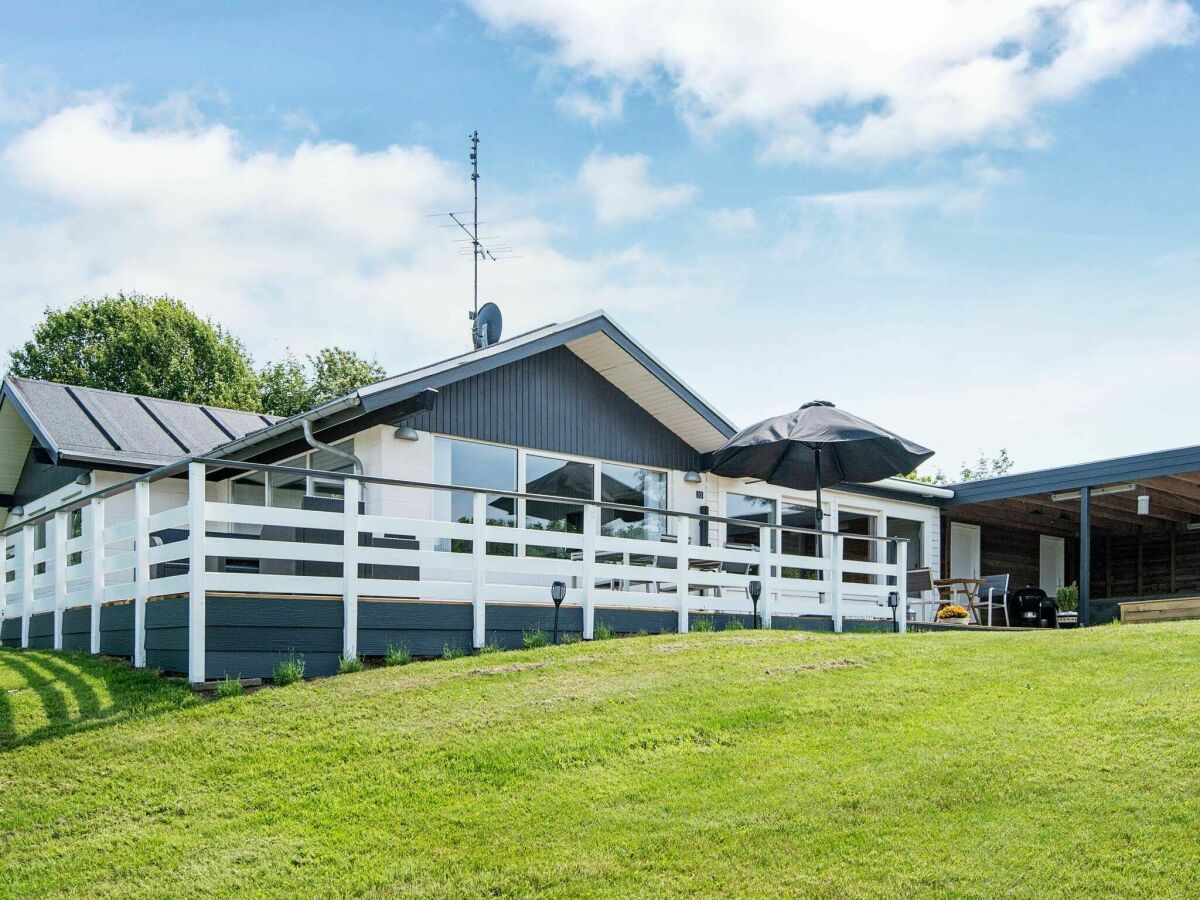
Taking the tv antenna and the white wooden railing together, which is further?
the tv antenna

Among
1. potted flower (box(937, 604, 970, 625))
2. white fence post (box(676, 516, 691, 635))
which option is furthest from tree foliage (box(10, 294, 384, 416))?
white fence post (box(676, 516, 691, 635))

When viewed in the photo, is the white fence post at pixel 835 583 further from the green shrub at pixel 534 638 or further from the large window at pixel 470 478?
the green shrub at pixel 534 638

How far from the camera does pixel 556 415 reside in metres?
12.2

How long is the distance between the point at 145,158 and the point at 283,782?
15107 millimetres

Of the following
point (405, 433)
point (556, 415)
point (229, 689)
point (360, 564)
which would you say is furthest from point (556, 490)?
point (229, 689)

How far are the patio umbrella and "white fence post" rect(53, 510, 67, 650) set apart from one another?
665 centimetres

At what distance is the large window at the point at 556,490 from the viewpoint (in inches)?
454

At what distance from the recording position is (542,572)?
30.4ft

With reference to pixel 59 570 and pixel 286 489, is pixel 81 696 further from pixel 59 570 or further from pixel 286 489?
pixel 286 489

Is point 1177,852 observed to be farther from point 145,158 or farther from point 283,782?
point 145,158

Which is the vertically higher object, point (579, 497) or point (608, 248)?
point (608, 248)

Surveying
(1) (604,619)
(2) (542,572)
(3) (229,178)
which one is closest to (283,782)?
(2) (542,572)

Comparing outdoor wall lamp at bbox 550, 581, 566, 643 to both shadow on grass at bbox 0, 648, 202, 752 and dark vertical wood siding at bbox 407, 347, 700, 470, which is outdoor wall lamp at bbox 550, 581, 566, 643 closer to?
dark vertical wood siding at bbox 407, 347, 700, 470

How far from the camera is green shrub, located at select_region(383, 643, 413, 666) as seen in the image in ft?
26.5
